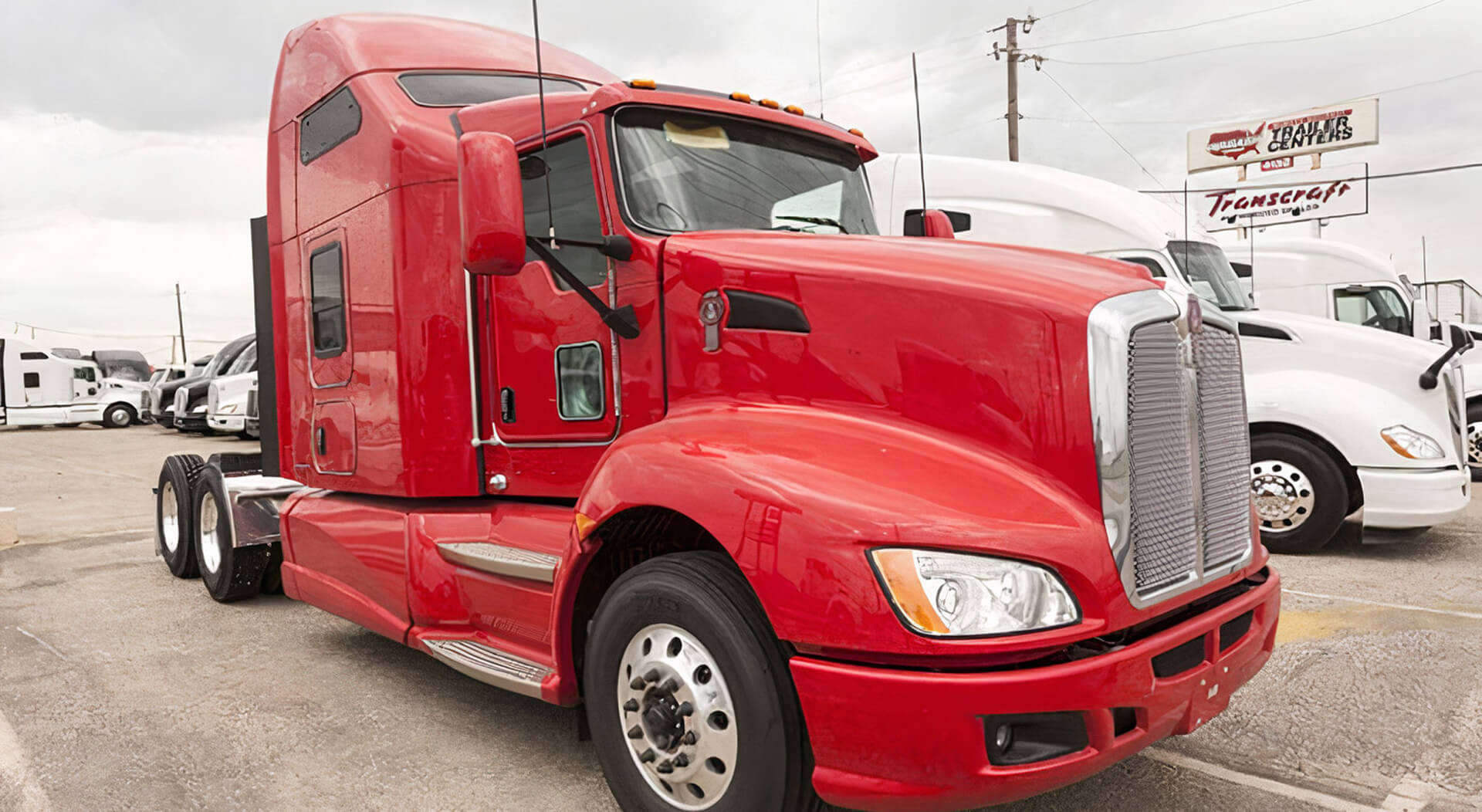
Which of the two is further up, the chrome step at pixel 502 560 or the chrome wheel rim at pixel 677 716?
the chrome step at pixel 502 560

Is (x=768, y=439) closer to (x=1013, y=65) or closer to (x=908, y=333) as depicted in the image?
(x=908, y=333)

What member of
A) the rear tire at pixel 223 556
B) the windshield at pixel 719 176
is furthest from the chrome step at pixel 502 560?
the rear tire at pixel 223 556

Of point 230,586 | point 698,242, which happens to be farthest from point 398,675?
point 698,242

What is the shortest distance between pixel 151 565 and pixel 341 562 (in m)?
4.22

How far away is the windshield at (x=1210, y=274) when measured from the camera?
9.02m

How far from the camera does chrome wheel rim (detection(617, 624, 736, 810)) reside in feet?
9.80

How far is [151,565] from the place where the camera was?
8328 mm

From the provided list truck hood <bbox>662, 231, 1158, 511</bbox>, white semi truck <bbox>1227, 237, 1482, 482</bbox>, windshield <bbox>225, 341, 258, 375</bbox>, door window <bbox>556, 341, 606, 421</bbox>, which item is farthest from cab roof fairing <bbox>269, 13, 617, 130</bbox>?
windshield <bbox>225, 341, 258, 375</bbox>

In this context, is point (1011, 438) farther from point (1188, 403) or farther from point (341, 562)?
point (341, 562)

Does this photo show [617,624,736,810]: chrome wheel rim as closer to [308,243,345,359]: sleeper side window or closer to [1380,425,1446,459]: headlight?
[308,243,345,359]: sleeper side window

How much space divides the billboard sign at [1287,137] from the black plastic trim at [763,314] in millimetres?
39943

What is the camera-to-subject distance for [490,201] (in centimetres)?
341

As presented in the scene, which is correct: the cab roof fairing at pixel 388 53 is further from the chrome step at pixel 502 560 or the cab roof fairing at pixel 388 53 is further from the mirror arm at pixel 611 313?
the chrome step at pixel 502 560

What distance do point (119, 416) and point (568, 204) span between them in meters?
31.7
